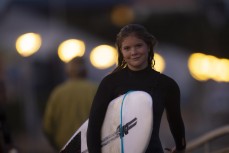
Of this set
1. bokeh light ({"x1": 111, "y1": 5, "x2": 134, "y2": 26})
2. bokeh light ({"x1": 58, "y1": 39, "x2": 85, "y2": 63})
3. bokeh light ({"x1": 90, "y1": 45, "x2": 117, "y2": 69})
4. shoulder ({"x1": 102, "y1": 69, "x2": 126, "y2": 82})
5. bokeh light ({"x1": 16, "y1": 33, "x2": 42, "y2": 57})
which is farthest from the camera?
bokeh light ({"x1": 111, "y1": 5, "x2": 134, "y2": 26})

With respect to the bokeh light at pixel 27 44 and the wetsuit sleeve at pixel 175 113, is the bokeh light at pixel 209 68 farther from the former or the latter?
the wetsuit sleeve at pixel 175 113

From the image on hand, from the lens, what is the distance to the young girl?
456 cm

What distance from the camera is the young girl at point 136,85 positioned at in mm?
4562

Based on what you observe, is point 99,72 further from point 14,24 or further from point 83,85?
point 83,85

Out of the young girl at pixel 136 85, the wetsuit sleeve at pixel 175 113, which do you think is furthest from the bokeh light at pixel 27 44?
the young girl at pixel 136 85

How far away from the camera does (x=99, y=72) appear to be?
2170 cm

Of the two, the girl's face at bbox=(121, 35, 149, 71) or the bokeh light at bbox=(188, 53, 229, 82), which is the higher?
the girl's face at bbox=(121, 35, 149, 71)

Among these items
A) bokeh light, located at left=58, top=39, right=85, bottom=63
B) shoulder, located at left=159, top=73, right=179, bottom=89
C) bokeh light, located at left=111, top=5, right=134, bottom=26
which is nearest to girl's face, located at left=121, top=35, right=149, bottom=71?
shoulder, located at left=159, top=73, right=179, bottom=89

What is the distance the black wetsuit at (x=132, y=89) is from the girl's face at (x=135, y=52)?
33 millimetres

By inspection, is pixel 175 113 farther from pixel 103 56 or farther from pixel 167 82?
pixel 103 56

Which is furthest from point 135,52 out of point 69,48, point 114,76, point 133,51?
point 69,48

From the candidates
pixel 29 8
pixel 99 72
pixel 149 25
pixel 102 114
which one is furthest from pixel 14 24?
pixel 102 114

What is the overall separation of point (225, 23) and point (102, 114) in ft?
60.3

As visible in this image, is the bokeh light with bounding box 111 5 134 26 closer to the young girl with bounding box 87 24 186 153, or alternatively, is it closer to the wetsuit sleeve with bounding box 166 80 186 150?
the wetsuit sleeve with bounding box 166 80 186 150
